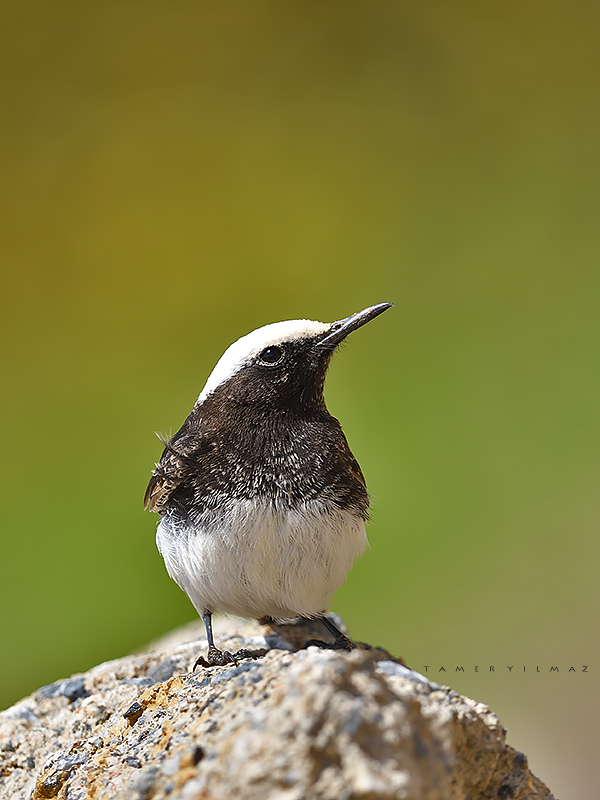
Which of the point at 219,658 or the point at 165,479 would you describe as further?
the point at 165,479

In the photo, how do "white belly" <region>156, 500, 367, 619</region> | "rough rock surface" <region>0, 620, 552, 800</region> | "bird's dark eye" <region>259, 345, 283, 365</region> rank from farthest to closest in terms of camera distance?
Result: "bird's dark eye" <region>259, 345, 283, 365</region>
"white belly" <region>156, 500, 367, 619</region>
"rough rock surface" <region>0, 620, 552, 800</region>

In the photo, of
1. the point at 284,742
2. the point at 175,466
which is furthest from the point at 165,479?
the point at 284,742

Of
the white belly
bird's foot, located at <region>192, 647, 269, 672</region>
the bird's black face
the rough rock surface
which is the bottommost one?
the rough rock surface

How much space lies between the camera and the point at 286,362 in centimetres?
331

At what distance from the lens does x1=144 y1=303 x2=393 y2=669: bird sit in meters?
2.99

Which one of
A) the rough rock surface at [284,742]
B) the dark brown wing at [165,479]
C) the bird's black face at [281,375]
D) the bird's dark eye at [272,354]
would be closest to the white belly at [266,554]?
the dark brown wing at [165,479]

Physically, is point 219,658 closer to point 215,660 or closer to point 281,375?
point 215,660

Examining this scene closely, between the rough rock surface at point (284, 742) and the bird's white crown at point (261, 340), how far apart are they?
130 centimetres

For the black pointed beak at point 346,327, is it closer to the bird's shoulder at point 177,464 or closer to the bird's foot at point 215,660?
the bird's shoulder at point 177,464

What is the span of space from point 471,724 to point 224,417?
1.73 meters

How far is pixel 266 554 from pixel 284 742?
1554 mm

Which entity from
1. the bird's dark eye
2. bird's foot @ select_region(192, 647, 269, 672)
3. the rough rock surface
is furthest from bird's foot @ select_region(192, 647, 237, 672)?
the bird's dark eye

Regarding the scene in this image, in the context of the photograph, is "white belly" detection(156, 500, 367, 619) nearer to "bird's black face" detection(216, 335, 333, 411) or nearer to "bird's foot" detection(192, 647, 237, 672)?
"bird's foot" detection(192, 647, 237, 672)

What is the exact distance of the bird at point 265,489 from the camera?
9.82 ft
